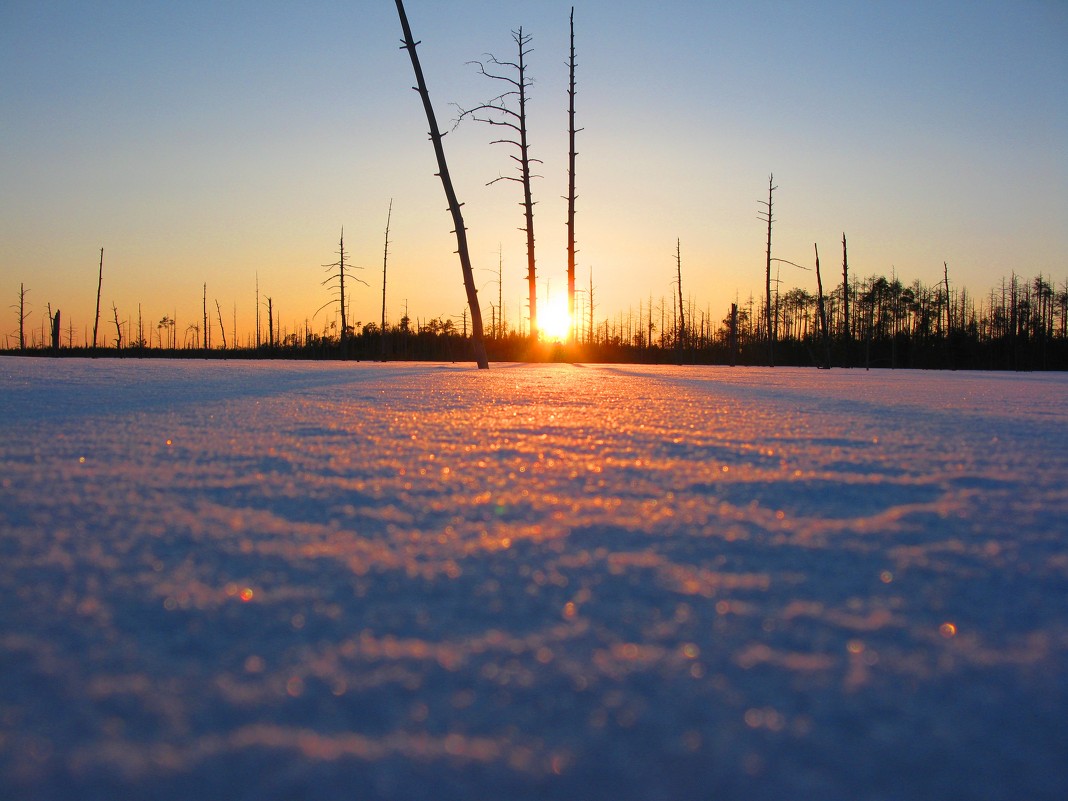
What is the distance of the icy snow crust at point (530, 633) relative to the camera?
0.41 metres

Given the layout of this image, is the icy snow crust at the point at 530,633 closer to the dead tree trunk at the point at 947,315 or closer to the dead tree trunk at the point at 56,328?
the dead tree trunk at the point at 56,328

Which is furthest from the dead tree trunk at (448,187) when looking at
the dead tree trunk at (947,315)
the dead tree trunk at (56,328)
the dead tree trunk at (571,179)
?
the dead tree trunk at (947,315)

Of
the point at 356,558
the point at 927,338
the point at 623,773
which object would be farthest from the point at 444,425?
the point at 927,338

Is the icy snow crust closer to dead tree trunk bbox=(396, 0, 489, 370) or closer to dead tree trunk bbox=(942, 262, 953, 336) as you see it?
dead tree trunk bbox=(396, 0, 489, 370)

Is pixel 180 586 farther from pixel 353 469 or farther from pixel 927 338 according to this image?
pixel 927 338

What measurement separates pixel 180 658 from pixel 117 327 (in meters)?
46.3

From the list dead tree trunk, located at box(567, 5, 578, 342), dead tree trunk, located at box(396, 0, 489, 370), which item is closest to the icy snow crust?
dead tree trunk, located at box(396, 0, 489, 370)

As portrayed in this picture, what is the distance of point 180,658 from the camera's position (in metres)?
0.52

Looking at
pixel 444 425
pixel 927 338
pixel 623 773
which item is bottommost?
pixel 623 773

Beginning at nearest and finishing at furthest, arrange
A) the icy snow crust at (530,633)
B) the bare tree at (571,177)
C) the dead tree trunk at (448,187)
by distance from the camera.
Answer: the icy snow crust at (530,633) → the dead tree trunk at (448,187) → the bare tree at (571,177)

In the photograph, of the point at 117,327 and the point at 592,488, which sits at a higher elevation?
the point at 117,327

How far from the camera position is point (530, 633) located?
0.56 m

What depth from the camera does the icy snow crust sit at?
16.3 inches

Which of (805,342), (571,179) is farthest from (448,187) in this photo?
(805,342)
